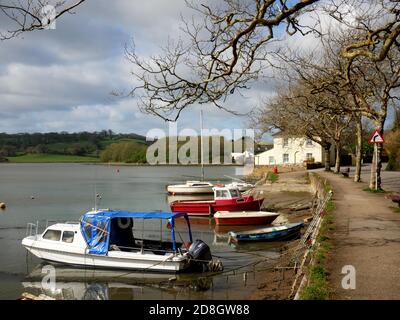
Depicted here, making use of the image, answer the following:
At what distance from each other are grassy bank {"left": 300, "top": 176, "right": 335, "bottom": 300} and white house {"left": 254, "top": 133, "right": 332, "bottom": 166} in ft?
204

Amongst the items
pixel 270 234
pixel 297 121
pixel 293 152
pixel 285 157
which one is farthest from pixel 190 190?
pixel 270 234

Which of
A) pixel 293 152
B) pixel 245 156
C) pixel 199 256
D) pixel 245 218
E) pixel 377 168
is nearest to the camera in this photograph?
pixel 199 256

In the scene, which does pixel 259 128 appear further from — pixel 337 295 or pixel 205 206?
pixel 337 295

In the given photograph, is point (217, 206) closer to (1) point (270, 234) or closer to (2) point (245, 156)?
(1) point (270, 234)

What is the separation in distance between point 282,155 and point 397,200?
6303 centimetres

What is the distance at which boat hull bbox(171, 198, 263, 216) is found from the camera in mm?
35281

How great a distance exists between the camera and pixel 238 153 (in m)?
125

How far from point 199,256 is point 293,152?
65391mm

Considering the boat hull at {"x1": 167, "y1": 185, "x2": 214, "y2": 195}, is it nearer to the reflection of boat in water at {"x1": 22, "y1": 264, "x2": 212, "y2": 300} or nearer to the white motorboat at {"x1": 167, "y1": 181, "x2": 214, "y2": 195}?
the white motorboat at {"x1": 167, "y1": 181, "x2": 214, "y2": 195}

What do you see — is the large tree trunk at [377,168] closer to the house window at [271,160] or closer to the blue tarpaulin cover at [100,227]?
the blue tarpaulin cover at [100,227]

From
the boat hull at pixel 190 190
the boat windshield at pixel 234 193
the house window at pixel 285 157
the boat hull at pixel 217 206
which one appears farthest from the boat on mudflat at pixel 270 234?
the house window at pixel 285 157

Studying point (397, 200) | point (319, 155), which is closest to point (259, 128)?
point (319, 155)

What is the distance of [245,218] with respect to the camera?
1178 inches

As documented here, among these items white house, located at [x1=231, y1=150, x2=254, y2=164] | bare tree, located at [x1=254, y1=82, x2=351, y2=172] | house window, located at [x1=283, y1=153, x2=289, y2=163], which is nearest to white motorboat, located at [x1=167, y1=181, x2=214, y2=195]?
bare tree, located at [x1=254, y1=82, x2=351, y2=172]
